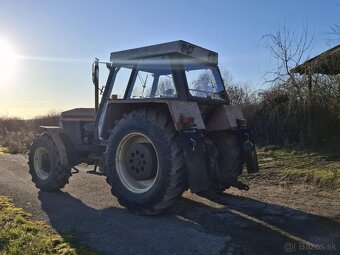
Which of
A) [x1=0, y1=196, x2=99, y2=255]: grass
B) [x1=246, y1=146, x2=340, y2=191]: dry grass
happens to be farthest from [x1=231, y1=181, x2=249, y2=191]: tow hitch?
[x1=0, y1=196, x2=99, y2=255]: grass

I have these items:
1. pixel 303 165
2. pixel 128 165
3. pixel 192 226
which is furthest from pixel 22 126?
pixel 192 226

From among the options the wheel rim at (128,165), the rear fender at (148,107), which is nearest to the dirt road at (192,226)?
the wheel rim at (128,165)

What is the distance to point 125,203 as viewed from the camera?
615 centimetres

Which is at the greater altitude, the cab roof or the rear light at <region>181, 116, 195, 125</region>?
the cab roof

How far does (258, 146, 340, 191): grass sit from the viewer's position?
8023 millimetres

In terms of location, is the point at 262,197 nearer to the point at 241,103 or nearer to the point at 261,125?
the point at 261,125

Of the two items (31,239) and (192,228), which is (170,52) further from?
(31,239)

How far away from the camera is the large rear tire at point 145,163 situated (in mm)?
5582

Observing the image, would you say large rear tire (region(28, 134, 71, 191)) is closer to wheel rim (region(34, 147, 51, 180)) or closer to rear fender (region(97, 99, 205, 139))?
wheel rim (region(34, 147, 51, 180))

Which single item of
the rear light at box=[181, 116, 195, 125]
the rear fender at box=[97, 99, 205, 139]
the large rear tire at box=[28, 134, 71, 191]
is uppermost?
the rear fender at box=[97, 99, 205, 139]

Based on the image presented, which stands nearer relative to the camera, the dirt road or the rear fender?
the dirt road

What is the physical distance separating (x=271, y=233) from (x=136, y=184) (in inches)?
90.7

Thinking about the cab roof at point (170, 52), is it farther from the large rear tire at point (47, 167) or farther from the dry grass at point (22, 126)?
the dry grass at point (22, 126)

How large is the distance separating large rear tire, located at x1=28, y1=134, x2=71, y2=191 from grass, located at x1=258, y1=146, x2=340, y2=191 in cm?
466
